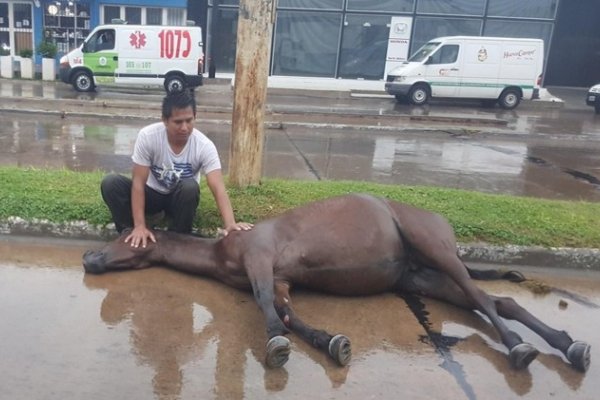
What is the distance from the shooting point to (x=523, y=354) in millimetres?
3129

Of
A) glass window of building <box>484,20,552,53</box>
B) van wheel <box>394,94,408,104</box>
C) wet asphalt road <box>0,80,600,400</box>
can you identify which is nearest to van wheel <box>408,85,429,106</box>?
van wheel <box>394,94,408,104</box>

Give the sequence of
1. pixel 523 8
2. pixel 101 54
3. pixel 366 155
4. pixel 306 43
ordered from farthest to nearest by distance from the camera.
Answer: pixel 306 43 < pixel 523 8 < pixel 101 54 < pixel 366 155

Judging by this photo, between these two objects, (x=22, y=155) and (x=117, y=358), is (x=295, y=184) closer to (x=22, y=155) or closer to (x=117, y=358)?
(x=117, y=358)

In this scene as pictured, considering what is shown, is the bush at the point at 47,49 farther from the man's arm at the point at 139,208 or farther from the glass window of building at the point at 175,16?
the man's arm at the point at 139,208

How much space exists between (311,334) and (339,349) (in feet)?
0.72

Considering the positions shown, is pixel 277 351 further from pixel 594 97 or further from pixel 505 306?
pixel 594 97

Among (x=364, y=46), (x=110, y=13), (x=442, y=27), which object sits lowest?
(x=364, y=46)

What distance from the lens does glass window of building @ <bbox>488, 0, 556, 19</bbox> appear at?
2231cm

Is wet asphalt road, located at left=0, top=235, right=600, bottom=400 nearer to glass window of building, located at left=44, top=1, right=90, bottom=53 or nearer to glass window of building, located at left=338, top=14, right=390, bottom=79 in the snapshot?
glass window of building, located at left=338, top=14, right=390, bottom=79

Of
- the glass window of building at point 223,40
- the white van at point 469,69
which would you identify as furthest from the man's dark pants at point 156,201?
the glass window of building at point 223,40

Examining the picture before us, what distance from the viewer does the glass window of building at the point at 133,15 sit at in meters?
23.2

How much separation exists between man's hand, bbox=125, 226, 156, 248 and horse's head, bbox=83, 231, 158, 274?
0.03 meters

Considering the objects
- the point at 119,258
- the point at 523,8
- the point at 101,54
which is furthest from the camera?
the point at 523,8

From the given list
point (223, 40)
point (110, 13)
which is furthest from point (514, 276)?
point (110, 13)
